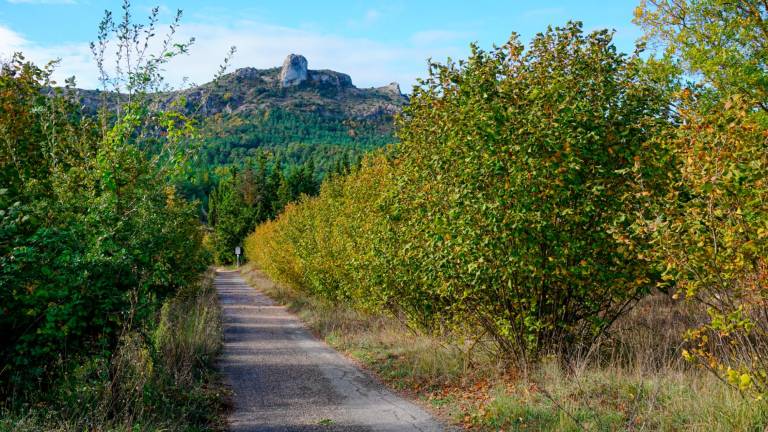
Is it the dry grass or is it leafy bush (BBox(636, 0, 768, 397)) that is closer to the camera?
leafy bush (BBox(636, 0, 768, 397))

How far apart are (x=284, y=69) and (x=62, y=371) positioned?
19527 centimetres

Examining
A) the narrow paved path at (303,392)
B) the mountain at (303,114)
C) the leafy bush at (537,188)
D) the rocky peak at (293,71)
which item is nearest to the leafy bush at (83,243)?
the narrow paved path at (303,392)

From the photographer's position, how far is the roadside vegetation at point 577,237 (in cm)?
508

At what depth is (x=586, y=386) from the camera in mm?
6852

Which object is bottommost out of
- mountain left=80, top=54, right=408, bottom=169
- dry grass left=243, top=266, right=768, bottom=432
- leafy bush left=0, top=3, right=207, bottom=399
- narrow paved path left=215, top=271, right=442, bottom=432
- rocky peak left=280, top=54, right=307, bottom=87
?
narrow paved path left=215, top=271, right=442, bottom=432

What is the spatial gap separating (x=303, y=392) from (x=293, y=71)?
191051 millimetres

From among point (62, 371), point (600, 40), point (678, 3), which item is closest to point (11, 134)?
point (62, 371)

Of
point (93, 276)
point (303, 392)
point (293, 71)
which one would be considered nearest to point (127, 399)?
point (93, 276)

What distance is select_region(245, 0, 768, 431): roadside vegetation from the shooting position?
5082 millimetres

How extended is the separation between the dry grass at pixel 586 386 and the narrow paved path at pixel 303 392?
54cm

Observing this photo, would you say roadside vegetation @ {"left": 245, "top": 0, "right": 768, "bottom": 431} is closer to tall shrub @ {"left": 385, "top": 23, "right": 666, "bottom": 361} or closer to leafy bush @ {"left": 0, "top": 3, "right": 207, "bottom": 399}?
tall shrub @ {"left": 385, "top": 23, "right": 666, "bottom": 361}

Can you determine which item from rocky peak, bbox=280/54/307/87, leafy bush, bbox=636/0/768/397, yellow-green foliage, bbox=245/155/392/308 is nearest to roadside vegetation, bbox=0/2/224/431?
yellow-green foliage, bbox=245/155/392/308

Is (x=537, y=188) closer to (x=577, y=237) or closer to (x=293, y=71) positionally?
(x=577, y=237)

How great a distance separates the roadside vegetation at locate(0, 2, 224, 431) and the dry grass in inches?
132
